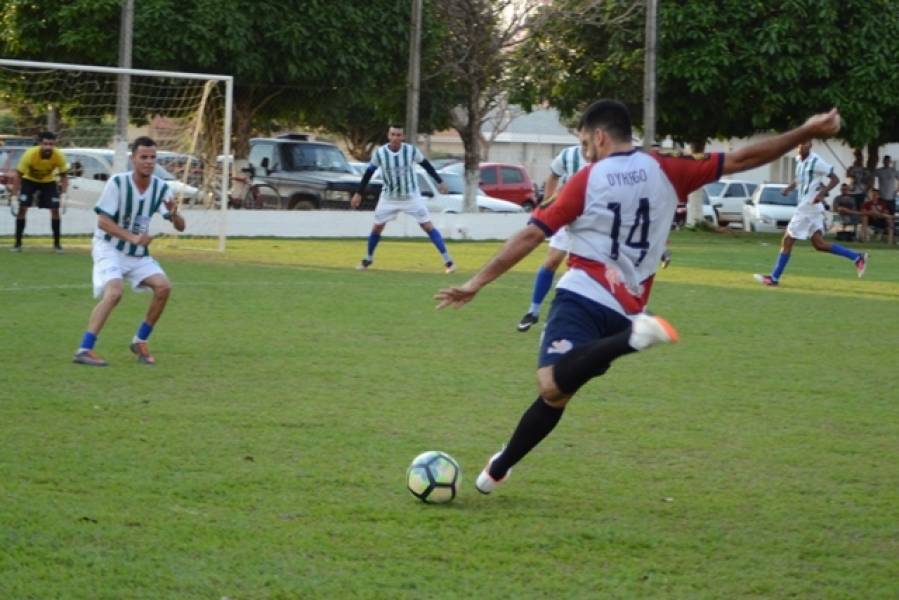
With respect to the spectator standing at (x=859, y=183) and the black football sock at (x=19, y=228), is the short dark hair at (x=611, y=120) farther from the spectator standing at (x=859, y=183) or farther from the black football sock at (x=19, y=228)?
the spectator standing at (x=859, y=183)

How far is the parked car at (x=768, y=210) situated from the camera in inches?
→ 1499

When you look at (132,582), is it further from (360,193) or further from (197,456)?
(360,193)

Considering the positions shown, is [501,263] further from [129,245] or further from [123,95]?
[123,95]

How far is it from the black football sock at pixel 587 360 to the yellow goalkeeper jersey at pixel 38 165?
16.1 meters

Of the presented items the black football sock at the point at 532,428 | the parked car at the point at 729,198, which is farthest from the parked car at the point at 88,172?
the parked car at the point at 729,198

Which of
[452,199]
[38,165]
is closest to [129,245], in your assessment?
[38,165]

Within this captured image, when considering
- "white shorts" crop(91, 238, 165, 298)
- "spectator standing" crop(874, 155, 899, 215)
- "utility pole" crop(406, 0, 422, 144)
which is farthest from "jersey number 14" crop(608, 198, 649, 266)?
"spectator standing" crop(874, 155, 899, 215)

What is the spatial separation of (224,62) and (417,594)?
25168 millimetres

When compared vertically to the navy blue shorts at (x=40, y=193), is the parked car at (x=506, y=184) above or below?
above

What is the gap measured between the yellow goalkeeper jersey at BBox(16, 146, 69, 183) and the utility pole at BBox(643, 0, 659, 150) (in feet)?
49.2

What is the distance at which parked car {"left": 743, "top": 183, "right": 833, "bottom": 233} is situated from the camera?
3806 centimetres

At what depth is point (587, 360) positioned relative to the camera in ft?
20.0

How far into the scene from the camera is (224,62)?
29234 mm

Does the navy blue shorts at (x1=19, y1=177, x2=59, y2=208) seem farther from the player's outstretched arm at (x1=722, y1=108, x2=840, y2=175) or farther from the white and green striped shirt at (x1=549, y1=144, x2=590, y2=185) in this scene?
the player's outstretched arm at (x1=722, y1=108, x2=840, y2=175)
